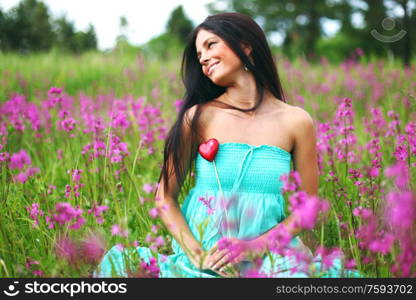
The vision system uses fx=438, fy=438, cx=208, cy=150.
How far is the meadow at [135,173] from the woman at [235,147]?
200 millimetres

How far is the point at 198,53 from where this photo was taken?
2.46 m

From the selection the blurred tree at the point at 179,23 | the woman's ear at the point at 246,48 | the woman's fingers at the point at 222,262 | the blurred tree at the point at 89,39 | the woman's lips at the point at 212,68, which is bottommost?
the woman's fingers at the point at 222,262

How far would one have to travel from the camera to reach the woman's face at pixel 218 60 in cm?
233

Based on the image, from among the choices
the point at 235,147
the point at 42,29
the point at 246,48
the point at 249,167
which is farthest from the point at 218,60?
the point at 42,29

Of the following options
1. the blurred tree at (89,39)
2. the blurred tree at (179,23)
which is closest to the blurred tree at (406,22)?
the blurred tree at (89,39)

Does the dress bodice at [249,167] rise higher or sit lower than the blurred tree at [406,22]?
lower

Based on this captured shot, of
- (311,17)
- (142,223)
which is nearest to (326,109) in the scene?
(142,223)

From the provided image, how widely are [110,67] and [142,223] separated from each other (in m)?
6.53

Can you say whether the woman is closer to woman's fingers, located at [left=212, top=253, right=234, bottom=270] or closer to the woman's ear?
the woman's ear

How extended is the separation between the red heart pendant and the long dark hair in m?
0.14

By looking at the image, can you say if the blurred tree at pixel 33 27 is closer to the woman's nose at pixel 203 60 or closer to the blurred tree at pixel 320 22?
the blurred tree at pixel 320 22

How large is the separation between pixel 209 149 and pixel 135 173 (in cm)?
125

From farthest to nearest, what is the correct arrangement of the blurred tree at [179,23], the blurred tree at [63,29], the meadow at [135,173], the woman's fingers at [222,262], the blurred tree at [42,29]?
the blurred tree at [179,23] < the blurred tree at [63,29] < the blurred tree at [42,29] < the woman's fingers at [222,262] < the meadow at [135,173]

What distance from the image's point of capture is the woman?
7.18 feet
